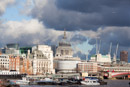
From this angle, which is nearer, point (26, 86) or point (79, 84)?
point (26, 86)

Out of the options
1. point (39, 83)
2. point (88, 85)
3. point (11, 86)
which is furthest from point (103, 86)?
point (11, 86)

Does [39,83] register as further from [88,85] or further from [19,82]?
[88,85]

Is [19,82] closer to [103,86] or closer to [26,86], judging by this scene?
[26,86]

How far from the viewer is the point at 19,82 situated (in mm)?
185625

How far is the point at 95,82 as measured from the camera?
193 metres

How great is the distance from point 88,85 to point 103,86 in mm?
10570

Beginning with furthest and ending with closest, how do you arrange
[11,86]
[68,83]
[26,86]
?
[68,83]
[26,86]
[11,86]

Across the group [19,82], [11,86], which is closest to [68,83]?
[19,82]

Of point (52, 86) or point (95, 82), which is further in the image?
point (95, 82)

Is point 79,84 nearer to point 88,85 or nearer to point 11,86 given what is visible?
point 88,85

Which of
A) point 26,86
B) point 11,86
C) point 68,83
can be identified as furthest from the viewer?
point 68,83

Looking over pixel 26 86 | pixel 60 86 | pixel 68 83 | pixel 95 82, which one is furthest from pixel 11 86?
pixel 95 82

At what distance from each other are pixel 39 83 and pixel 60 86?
56.3ft

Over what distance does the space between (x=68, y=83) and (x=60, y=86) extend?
513 inches
